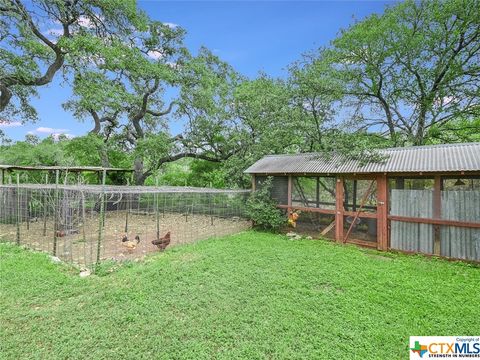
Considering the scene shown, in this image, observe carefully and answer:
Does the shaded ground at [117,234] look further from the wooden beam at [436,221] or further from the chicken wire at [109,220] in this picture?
the wooden beam at [436,221]

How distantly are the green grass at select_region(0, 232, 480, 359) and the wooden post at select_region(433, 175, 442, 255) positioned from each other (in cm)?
65

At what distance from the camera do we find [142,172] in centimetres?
1593

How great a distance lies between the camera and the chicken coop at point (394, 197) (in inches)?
255

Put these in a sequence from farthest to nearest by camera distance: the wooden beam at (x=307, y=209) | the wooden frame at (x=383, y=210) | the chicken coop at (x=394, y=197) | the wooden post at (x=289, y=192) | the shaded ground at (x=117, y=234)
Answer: the wooden post at (x=289, y=192) < the wooden beam at (x=307, y=209) < the shaded ground at (x=117, y=234) < the wooden frame at (x=383, y=210) < the chicken coop at (x=394, y=197)

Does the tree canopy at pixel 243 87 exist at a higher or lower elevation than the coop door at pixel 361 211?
higher

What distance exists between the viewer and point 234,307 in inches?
158

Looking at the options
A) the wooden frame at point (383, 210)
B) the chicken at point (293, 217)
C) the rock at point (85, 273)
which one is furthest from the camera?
the chicken at point (293, 217)

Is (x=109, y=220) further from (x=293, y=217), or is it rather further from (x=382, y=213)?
(x=382, y=213)

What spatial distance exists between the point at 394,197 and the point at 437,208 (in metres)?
0.99

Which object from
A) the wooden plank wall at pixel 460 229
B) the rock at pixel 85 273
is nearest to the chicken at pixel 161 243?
the rock at pixel 85 273

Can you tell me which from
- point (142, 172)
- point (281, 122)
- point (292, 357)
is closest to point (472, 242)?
point (292, 357)

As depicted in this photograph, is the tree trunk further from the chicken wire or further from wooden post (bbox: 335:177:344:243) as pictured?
wooden post (bbox: 335:177:344:243)

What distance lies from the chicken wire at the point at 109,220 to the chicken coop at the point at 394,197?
2048 mm

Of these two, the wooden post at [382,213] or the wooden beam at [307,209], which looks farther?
the wooden beam at [307,209]
